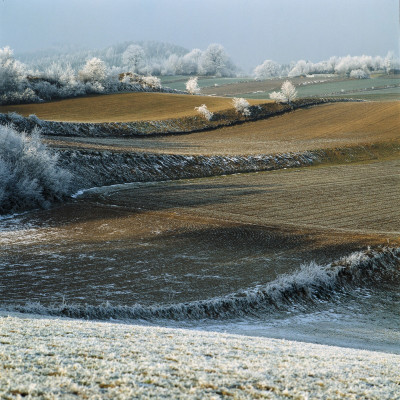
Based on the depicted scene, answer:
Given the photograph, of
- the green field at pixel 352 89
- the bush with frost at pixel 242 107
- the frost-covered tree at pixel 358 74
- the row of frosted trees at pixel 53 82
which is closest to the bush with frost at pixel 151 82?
the row of frosted trees at pixel 53 82

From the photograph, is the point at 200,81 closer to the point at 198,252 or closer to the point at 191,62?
the point at 191,62

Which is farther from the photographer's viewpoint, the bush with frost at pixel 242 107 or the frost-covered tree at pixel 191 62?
the frost-covered tree at pixel 191 62

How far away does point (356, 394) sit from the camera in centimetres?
878

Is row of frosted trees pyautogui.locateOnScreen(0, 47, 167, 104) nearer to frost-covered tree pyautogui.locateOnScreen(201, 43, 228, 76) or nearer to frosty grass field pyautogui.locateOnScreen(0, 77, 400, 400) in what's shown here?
frosty grass field pyautogui.locateOnScreen(0, 77, 400, 400)

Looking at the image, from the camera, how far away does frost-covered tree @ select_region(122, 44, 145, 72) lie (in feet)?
507

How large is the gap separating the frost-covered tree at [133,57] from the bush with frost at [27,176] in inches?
4693

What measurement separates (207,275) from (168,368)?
1459cm

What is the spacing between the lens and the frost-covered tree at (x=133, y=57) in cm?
15450

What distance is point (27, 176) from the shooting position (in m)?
37.2

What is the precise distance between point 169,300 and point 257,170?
35837mm

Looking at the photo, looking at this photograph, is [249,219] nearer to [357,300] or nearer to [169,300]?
[357,300]

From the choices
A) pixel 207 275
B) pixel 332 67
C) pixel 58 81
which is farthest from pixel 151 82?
pixel 207 275

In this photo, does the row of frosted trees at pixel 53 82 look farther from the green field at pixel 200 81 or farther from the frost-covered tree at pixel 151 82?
the green field at pixel 200 81

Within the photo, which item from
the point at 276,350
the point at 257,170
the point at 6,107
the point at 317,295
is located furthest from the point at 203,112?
the point at 276,350
